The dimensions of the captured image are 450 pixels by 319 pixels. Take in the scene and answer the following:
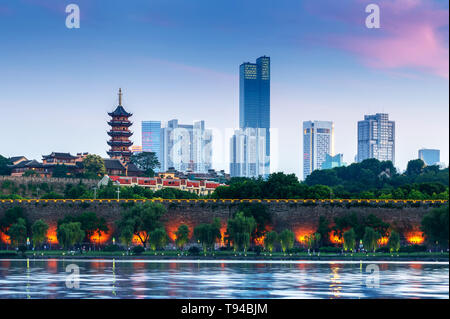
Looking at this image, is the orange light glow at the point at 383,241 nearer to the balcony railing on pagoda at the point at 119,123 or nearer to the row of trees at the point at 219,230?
the row of trees at the point at 219,230

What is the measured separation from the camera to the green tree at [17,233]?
273 ft

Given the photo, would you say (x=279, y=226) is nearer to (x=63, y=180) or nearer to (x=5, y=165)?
(x=63, y=180)

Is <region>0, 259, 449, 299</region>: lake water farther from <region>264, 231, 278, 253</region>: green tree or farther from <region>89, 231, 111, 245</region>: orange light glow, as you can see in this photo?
<region>89, 231, 111, 245</region>: orange light glow

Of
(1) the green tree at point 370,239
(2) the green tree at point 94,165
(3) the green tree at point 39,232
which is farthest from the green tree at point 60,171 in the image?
(1) the green tree at point 370,239

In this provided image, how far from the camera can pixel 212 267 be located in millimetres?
59250

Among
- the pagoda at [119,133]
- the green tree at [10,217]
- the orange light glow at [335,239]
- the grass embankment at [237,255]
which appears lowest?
the grass embankment at [237,255]

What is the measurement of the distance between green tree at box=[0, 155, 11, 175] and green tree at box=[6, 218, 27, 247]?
64.0 meters

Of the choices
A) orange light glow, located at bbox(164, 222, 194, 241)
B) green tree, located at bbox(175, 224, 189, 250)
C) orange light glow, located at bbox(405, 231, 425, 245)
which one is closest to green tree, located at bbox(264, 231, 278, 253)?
green tree, located at bbox(175, 224, 189, 250)

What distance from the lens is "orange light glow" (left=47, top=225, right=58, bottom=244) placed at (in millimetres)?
85688

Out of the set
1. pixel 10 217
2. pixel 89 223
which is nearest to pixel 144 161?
pixel 10 217

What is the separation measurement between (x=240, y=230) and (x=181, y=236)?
6.38m

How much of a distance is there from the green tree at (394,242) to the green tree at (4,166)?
89.3 metres

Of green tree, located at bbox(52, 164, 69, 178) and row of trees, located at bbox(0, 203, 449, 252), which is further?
green tree, located at bbox(52, 164, 69, 178)

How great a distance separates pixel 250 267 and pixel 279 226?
85.1 ft
